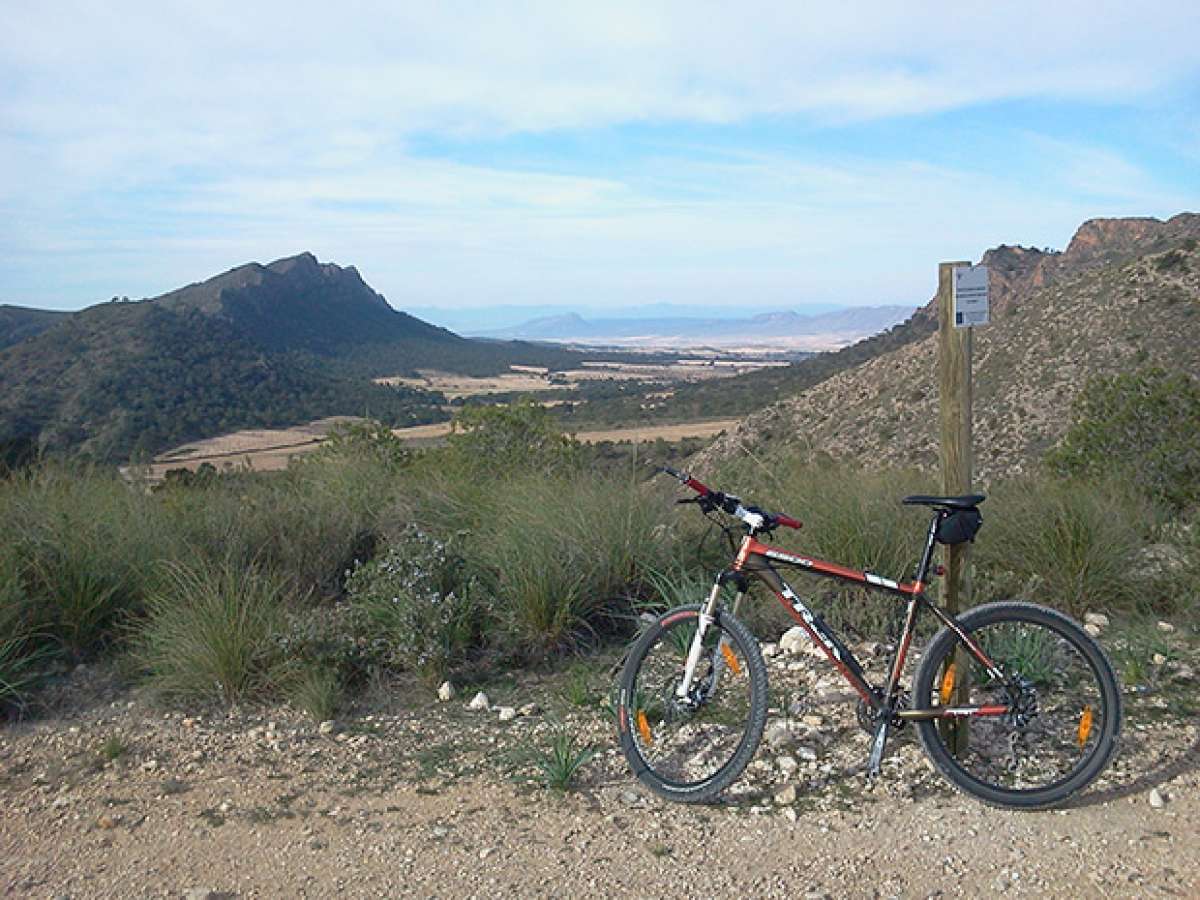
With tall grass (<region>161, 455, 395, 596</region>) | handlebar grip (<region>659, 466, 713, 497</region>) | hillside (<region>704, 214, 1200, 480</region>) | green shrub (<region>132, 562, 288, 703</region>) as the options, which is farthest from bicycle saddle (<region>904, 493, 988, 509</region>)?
hillside (<region>704, 214, 1200, 480</region>)

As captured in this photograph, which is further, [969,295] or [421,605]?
[421,605]

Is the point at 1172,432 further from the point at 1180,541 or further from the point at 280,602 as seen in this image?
the point at 280,602

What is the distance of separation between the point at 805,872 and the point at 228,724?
2.94m

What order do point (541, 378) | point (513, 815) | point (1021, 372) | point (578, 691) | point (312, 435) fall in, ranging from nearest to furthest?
point (513, 815)
point (578, 691)
point (1021, 372)
point (312, 435)
point (541, 378)

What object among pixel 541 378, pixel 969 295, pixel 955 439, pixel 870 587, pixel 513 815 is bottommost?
pixel 541 378

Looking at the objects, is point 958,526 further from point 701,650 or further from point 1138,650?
point 1138,650

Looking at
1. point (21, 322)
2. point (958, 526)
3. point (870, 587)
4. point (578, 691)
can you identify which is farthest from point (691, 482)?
point (21, 322)

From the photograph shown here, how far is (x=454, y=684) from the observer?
18.8ft

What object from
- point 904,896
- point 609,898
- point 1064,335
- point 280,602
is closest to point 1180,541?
point 904,896

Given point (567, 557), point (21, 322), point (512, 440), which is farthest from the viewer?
point (21, 322)

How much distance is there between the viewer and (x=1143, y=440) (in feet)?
35.1

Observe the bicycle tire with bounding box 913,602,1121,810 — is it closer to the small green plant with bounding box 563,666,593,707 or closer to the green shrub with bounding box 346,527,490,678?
the small green plant with bounding box 563,666,593,707

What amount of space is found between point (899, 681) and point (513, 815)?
173 centimetres

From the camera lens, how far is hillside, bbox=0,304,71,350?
79.9 meters
